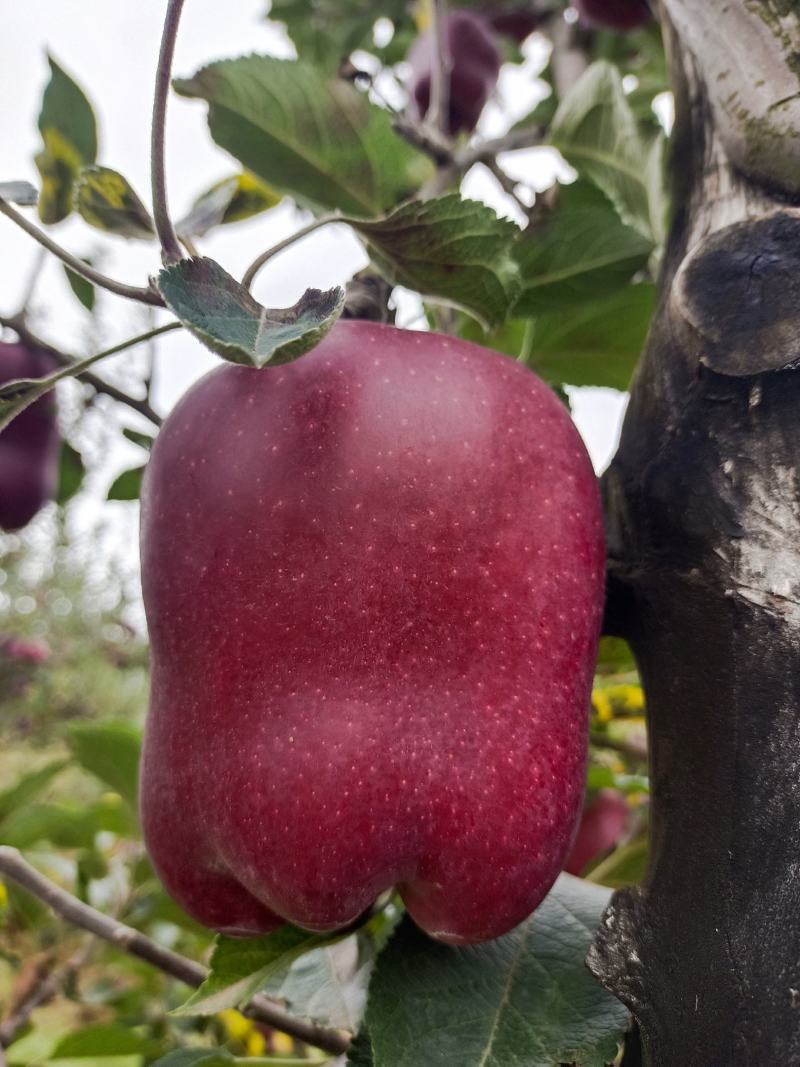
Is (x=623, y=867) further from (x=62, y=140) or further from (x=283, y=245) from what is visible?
(x=62, y=140)

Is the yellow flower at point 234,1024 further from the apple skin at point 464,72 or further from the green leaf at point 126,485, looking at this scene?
the apple skin at point 464,72

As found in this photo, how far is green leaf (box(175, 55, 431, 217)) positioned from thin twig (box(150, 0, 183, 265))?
199 mm

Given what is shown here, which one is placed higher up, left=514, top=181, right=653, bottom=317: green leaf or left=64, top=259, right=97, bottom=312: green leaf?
left=514, top=181, right=653, bottom=317: green leaf

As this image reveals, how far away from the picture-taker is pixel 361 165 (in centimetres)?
58

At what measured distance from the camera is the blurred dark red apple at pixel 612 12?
2.99 ft

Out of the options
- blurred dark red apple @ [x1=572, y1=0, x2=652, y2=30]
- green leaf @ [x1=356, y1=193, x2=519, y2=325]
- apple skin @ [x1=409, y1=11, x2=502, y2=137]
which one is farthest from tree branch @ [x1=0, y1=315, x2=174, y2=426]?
blurred dark red apple @ [x1=572, y1=0, x2=652, y2=30]

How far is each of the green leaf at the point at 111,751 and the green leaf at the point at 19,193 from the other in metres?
0.46

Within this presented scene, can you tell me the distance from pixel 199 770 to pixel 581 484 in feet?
0.60

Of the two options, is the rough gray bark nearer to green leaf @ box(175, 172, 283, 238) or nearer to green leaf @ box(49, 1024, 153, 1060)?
green leaf @ box(175, 172, 283, 238)

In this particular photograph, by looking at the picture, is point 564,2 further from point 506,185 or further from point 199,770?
point 199,770

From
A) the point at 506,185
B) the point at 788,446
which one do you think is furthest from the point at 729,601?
the point at 506,185

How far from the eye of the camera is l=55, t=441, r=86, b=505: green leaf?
0.76 meters

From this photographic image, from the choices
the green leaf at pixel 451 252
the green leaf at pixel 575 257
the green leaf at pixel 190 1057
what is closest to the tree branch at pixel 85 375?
the green leaf at pixel 451 252

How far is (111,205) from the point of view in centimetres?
49
